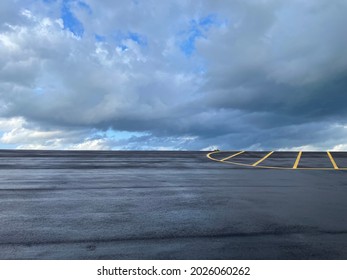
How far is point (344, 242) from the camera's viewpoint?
5.24 metres

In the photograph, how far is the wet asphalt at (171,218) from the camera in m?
4.81

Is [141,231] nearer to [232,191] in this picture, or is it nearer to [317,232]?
[317,232]

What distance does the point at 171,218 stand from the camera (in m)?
6.43

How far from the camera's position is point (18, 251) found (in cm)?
474

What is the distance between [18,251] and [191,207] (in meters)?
3.75

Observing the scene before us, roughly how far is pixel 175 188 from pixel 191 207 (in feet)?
7.74

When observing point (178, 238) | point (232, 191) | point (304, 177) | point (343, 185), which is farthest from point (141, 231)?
point (304, 177)

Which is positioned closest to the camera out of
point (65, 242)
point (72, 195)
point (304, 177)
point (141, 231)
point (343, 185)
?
point (65, 242)

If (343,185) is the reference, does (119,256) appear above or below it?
below

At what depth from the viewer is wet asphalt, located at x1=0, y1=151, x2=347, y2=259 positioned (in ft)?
15.8
